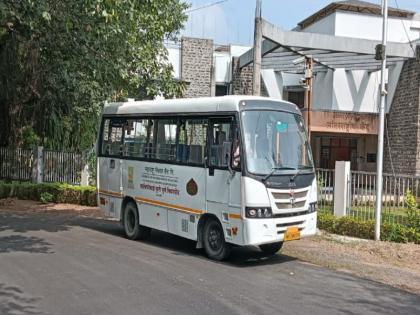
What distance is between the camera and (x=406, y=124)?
80.6ft

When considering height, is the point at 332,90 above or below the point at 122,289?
above

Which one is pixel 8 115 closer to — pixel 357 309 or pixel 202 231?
pixel 202 231

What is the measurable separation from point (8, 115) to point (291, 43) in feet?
38.8

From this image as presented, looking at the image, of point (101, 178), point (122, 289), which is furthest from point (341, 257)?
point (101, 178)

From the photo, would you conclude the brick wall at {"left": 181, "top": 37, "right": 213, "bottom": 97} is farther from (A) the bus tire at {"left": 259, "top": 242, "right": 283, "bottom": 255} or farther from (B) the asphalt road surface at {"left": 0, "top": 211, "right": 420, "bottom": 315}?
(A) the bus tire at {"left": 259, "top": 242, "right": 283, "bottom": 255}

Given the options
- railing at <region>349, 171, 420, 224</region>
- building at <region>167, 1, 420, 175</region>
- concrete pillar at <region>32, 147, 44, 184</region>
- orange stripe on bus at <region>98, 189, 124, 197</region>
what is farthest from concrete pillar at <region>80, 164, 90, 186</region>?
railing at <region>349, 171, 420, 224</region>

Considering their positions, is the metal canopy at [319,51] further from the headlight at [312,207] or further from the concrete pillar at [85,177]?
the headlight at [312,207]

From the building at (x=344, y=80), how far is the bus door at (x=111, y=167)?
9430 mm

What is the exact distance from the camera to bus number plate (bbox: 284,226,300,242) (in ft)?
30.5

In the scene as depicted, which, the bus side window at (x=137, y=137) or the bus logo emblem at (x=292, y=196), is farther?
the bus side window at (x=137, y=137)

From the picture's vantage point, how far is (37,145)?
2188 cm

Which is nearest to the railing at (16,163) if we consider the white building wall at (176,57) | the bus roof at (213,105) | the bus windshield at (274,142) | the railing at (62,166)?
the railing at (62,166)

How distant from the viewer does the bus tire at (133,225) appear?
1186cm

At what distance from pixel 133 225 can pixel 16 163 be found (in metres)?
12.1
